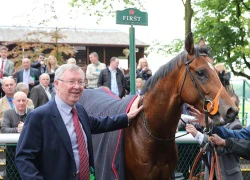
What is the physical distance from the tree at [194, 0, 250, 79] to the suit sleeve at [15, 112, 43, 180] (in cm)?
1945

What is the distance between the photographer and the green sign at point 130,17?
20.1 ft

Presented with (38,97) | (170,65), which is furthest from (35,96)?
(170,65)

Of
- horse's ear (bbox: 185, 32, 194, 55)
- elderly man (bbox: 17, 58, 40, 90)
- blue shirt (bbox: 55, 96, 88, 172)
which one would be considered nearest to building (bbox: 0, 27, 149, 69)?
elderly man (bbox: 17, 58, 40, 90)

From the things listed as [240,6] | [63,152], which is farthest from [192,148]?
[240,6]

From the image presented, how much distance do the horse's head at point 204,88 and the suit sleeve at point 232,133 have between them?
1.51 feet

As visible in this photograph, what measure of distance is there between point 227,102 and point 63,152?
58.4 inches

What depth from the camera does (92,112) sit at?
515cm

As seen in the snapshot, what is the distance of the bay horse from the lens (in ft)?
12.8

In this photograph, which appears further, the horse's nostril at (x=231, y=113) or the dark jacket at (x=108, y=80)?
the dark jacket at (x=108, y=80)

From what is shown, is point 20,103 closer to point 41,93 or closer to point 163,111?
point 41,93

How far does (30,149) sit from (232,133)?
2084 millimetres

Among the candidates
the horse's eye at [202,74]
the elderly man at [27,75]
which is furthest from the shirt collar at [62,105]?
the elderly man at [27,75]

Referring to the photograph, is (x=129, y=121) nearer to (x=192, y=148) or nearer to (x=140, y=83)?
(x=192, y=148)

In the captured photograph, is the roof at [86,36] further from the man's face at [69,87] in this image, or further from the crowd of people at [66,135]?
the man's face at [69,87]
